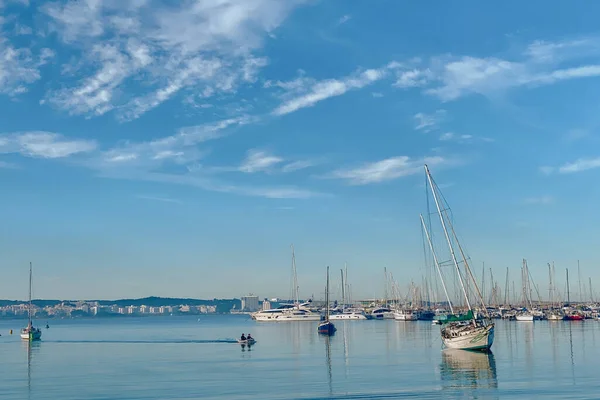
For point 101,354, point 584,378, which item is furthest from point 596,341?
point 101,354

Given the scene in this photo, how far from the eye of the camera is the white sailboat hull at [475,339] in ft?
267

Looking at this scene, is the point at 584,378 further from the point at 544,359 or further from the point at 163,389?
the point at 163,389

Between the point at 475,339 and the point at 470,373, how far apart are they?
72.5ft

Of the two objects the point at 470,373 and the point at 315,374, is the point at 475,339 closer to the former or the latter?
the point at 470,373

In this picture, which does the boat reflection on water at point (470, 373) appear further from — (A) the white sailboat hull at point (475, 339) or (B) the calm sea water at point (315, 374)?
(A) the white sailboat hull at point (475, 339)

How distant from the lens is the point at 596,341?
101m

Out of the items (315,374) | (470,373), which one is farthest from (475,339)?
(315,374)

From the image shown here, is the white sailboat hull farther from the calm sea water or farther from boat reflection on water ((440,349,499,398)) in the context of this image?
the calm sea water

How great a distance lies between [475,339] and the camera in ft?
268

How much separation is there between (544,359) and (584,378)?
712 inches

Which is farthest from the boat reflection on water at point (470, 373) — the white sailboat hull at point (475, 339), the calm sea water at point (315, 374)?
the white sailboat hull at point (475, 339)

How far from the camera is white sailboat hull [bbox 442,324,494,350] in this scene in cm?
8125

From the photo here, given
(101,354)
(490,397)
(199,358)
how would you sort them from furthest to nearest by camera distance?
(101,354), (199,358), (490,397)

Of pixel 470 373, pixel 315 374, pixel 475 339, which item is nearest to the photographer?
pixel 470 373
